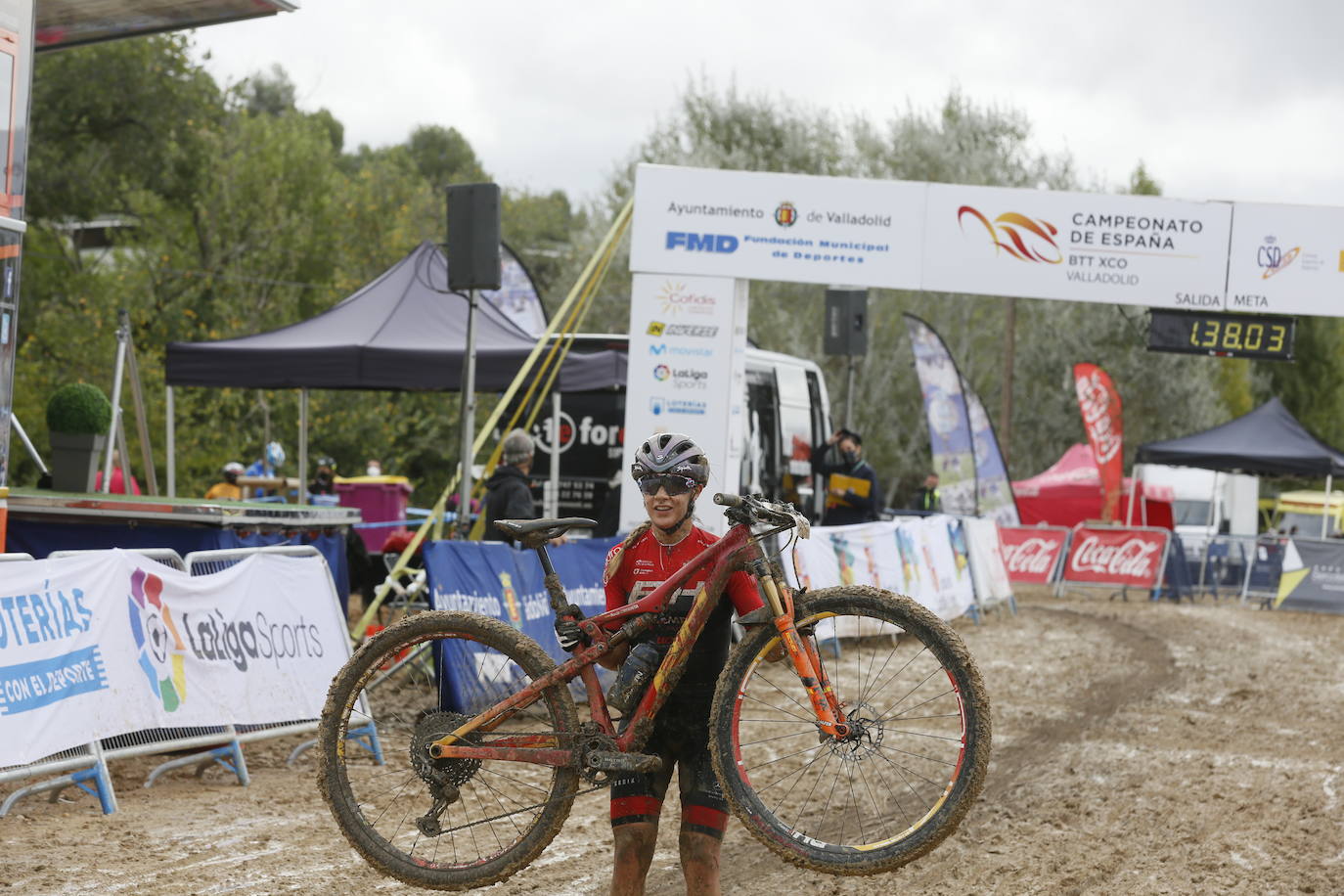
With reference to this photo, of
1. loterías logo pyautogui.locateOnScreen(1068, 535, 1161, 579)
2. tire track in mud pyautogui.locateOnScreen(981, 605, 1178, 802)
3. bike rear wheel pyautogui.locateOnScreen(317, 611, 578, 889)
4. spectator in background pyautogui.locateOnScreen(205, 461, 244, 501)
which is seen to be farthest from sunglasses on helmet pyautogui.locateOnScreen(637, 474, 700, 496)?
loterías logo pyautogui.locateOnScreen(1068, 535, 1161, 579)

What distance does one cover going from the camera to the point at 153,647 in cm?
770

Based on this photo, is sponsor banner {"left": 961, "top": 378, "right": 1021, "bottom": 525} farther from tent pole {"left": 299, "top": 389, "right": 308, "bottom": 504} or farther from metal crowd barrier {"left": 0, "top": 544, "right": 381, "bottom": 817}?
metal crowd barrier {"left": 0, "top": 544, "right": 381, "bottom": 817}

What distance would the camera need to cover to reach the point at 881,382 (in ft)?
124

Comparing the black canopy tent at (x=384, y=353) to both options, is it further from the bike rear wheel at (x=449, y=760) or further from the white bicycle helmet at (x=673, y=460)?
the white bicycle helmet at (x=673, y=460)

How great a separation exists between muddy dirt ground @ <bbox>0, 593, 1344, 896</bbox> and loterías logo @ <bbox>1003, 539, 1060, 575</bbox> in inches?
430

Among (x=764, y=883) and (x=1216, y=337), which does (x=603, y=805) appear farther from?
(x=1216, y=337)

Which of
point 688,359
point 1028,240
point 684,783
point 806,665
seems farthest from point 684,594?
point 1028,240

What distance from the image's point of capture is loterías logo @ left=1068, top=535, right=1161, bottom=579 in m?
23.0

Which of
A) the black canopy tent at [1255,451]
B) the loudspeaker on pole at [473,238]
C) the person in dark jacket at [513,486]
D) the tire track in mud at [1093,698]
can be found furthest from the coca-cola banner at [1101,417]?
the person in dark jacket at [513,486]

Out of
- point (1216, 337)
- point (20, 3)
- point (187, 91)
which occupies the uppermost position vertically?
point (187, 91)

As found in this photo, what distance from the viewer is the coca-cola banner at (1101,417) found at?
24.8m

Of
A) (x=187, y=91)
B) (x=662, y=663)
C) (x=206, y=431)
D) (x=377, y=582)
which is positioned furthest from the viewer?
(x=187, y=91)

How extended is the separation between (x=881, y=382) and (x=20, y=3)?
3077cm

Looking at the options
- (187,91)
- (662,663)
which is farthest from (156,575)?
(187,91)
